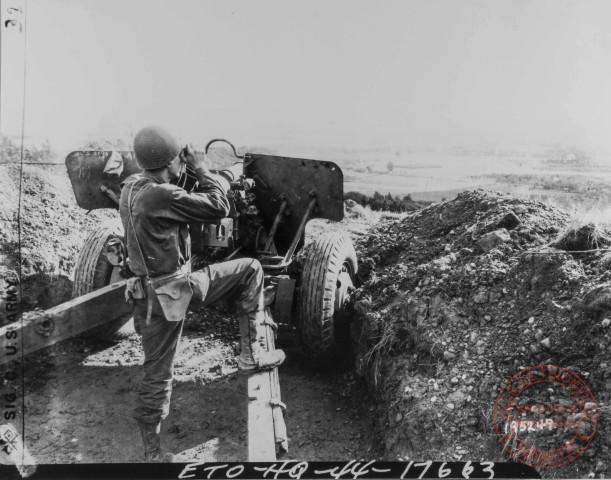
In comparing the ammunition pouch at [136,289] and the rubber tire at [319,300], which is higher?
the ammunition pouch at [136,289]

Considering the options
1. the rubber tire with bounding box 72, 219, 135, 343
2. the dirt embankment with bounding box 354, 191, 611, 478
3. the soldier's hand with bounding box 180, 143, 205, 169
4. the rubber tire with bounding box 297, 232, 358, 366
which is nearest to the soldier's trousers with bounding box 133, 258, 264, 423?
the soldier's hand with bounding box 180, 143, 205, 169

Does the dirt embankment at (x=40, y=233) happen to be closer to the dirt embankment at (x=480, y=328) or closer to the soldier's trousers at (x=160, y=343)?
the soldier's trousers at (x=160, y=343)

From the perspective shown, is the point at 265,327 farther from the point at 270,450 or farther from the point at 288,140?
the point at 288,140

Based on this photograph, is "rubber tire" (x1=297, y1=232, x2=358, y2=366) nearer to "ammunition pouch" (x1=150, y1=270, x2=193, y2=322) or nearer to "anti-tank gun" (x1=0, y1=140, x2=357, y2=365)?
"anti-tank gun" (x1=0, y1=140, x2=357, y2=365)

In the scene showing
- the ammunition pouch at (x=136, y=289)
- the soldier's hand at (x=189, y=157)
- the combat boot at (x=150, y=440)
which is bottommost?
the combat boot at (x=150, y=440)

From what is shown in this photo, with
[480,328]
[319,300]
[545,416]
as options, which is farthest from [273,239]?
[545,416]

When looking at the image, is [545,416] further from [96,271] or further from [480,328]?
[96,271]

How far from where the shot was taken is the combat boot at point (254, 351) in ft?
11.2

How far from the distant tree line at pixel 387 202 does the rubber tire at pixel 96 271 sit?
463 centimetres

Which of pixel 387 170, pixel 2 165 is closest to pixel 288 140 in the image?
pixel 387 170

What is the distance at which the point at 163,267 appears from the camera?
10.6 feet

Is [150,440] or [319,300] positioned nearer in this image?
[150,440]

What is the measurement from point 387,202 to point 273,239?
13.3 ft

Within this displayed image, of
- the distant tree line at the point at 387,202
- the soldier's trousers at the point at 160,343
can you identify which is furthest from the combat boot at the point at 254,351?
the distant tree line at the point at 387,202
